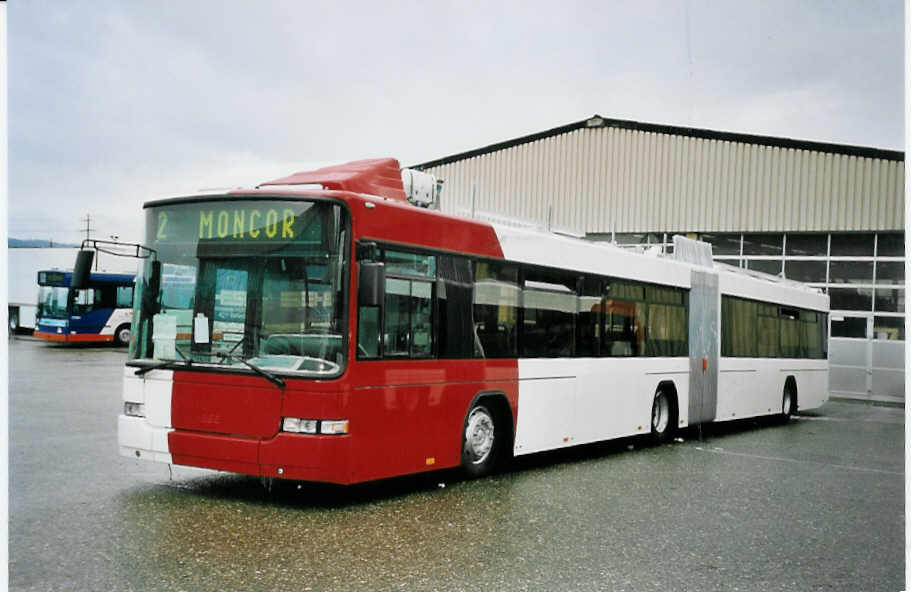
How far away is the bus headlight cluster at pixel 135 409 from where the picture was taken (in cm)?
824

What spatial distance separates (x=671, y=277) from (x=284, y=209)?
297 inches

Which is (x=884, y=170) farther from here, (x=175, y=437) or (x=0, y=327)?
(x=0, y=327)

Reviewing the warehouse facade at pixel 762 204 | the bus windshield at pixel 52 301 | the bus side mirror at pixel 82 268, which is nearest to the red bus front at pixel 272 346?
the bus side mirror at pixel 82 268

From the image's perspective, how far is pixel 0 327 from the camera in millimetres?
4961

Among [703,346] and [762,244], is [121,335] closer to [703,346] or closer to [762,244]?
[762,244]

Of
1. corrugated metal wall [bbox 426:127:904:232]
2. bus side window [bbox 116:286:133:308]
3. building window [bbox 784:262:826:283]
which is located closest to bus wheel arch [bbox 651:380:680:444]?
corrugated metal wall [bbox 426:127:904:232]

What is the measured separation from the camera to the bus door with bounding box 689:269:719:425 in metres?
14.5

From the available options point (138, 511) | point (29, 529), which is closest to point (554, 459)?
point (138, 511)

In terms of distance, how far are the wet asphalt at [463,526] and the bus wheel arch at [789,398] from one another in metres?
6.52

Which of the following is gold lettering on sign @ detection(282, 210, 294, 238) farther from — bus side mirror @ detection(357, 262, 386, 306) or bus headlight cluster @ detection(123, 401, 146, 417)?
bus headlight cluster @ detection(123, 401, 146, 417)

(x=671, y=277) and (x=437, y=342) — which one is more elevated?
(x=671, y=277)

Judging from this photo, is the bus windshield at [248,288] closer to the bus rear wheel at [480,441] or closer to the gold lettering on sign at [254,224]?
the gold lettering on sign at [254,224]

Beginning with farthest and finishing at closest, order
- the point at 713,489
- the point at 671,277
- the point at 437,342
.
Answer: the point at 671,277, the point at 713,489, the point at 437,342

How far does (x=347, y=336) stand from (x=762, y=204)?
2133 centimetres
